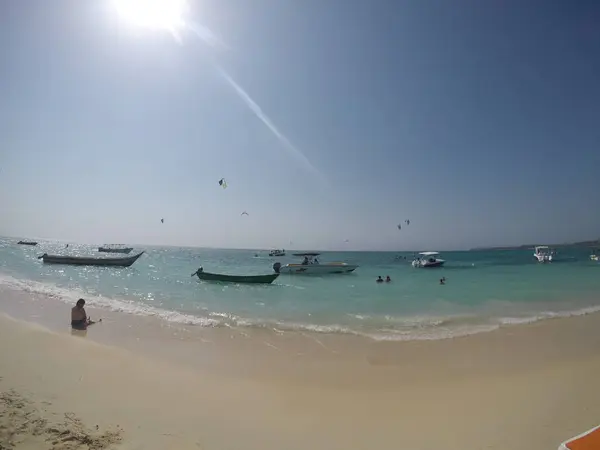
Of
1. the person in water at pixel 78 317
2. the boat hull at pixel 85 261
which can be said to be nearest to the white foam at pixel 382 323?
the person in water at pixel 78 317

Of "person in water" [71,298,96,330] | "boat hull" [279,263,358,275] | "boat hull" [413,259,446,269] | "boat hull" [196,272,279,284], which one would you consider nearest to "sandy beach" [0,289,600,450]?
"person in water" [71,298,96,330]

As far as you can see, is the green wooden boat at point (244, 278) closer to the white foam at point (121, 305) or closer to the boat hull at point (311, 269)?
the white foam at point (121, 305)

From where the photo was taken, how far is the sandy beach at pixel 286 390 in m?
4.71

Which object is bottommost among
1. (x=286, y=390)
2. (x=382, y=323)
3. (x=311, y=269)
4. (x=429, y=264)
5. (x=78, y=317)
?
(x=429, y=264)

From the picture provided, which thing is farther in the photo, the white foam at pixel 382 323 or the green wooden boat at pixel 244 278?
the green wooden boat at pixel 244 278

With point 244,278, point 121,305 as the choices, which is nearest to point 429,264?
point 244,278

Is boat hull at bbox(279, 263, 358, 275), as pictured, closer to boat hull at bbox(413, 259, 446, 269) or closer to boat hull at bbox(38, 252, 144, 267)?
boat hull at bbox(413, 259, 446, 269)

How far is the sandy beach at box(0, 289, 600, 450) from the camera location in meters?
4.71

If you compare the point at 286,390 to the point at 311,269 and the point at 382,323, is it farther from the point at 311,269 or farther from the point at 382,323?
the point at 311,269

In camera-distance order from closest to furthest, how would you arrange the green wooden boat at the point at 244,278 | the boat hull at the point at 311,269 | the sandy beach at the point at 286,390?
the sandy beach at the point at 286,390 < the green wooden boat at the point at 244,278 < the boat hull at the point at 311,269

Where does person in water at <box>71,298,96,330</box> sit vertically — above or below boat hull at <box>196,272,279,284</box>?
above

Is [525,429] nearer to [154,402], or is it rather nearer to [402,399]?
[402,399]

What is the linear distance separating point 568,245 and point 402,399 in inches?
9167

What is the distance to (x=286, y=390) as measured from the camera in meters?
6.58
